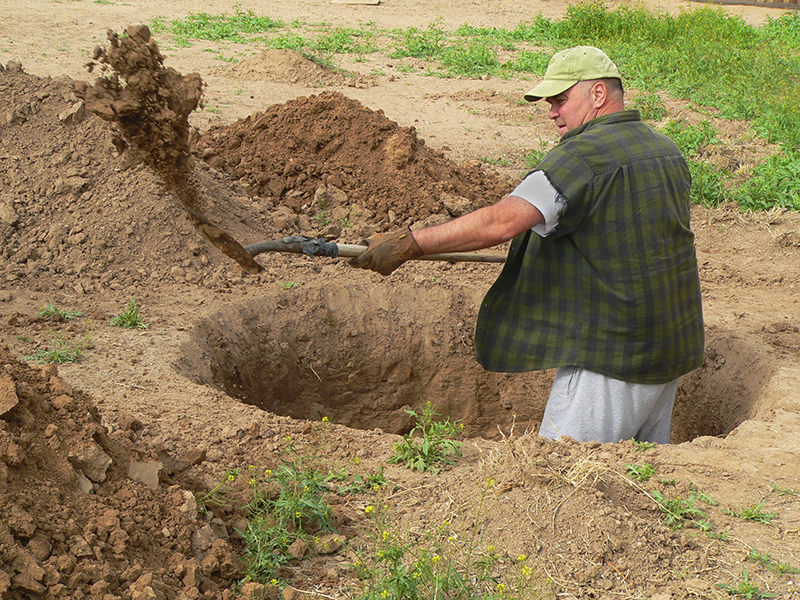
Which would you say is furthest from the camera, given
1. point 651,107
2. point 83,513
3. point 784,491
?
point 651,107

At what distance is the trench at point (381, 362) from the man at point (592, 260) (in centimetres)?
127

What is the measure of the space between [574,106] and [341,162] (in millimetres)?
3279

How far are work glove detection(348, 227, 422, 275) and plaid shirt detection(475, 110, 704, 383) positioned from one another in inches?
23.3

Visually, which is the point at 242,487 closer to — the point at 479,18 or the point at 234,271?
the point at 234,271

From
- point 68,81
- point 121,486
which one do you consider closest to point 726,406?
point 121,486

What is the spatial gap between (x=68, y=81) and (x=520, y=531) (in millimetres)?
5117

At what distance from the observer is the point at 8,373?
2533 mm

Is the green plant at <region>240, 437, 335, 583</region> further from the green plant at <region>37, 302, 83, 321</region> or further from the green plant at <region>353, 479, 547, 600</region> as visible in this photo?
the green plant at <region>37, 302, 83, 321</region>

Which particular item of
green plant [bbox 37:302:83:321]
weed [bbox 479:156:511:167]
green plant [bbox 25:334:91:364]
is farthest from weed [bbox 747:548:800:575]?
weed [bbox 479:156:511:167]

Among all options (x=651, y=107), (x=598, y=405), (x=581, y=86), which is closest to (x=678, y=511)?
(x=598, y=405)

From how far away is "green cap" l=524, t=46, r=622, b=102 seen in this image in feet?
10.5

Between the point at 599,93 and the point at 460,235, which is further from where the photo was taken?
the point at 599,93

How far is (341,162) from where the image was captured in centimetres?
632

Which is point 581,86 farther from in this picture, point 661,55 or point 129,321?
point 661,55
